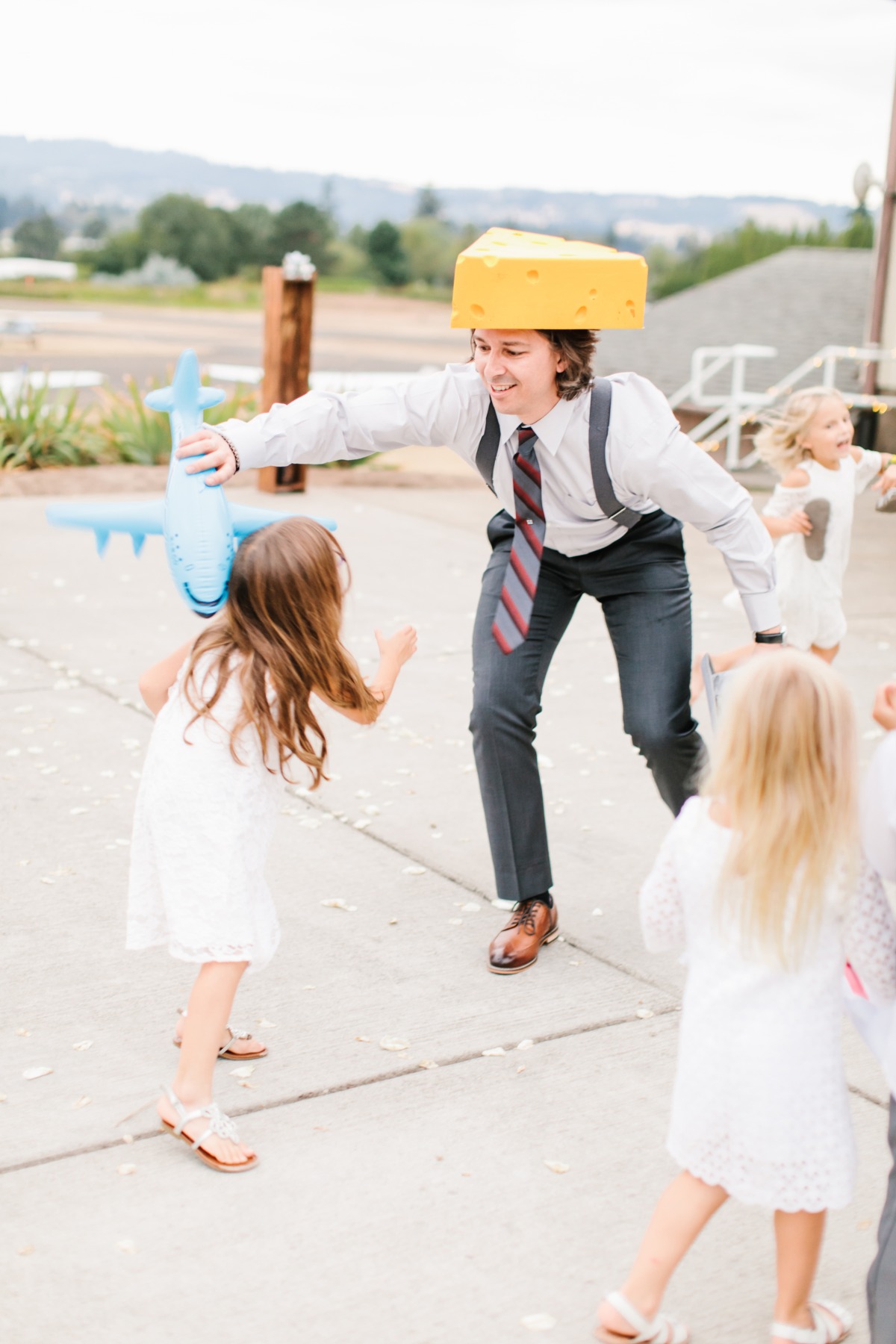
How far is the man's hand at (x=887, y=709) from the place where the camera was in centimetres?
214

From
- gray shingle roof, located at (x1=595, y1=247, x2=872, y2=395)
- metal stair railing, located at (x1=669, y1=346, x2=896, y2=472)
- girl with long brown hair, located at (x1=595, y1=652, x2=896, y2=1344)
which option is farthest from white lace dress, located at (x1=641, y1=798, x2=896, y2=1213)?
gray shingle roof, located at (x1=595, y1=247, x2=872, y2=395)

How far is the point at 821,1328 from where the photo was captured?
2.29 meters

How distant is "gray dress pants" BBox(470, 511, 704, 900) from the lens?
356 centimetres

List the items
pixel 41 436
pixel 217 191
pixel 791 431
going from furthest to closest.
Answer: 1. pixel 217 191
2. pixel 41 436
3. pixel 791 431

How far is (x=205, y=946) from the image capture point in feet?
8.93

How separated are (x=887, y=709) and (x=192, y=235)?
75908mm

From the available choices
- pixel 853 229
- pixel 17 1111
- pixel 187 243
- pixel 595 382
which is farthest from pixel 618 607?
pixel 187 243

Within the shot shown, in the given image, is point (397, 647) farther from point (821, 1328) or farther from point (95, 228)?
point (95, 228)

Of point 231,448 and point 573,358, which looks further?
point 573,358

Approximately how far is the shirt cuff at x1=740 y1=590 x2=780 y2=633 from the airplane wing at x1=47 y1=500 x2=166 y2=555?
4.32 ft

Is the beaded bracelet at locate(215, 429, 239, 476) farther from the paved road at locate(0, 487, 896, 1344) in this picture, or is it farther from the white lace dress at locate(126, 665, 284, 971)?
the paved road at locate(0, 487, 896, 1344)

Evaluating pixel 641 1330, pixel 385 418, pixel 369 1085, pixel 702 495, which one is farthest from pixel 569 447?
pixel 641 1330

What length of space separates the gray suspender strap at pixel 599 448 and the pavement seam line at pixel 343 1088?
1.17 m

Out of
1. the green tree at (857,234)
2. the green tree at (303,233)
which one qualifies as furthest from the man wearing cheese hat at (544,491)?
the green tree at (303,233)
